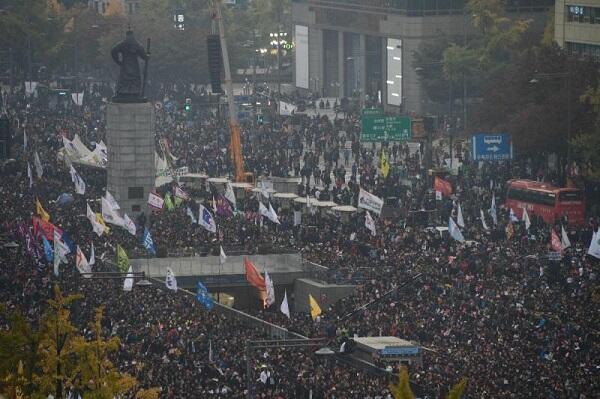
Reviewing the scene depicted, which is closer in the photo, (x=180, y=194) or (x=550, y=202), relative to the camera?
(x=180, y=194)

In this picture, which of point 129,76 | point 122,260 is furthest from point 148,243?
point 129,76

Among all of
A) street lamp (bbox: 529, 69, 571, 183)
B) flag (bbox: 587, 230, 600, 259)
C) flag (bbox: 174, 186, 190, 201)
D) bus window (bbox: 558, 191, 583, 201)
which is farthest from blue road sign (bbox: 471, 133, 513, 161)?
flag (bbox: 587, 230, 600, 259)

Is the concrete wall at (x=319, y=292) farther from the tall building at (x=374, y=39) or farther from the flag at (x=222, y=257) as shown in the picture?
the tall building at (x=374, y=39)

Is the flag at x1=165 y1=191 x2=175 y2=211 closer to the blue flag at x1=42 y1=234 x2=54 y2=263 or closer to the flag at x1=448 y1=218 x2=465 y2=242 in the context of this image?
the flag at x1=448 y1=218 x2=465 y2=242

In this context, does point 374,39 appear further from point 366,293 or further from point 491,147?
point 366,293

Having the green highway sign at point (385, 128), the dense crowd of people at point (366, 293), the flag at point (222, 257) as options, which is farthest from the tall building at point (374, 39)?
the flag at point (222, 257)

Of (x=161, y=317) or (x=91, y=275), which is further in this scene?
(x=91, y=275)

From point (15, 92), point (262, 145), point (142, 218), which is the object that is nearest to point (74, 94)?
point (15, 92)

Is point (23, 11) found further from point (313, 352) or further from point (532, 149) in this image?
point (313, 352)
